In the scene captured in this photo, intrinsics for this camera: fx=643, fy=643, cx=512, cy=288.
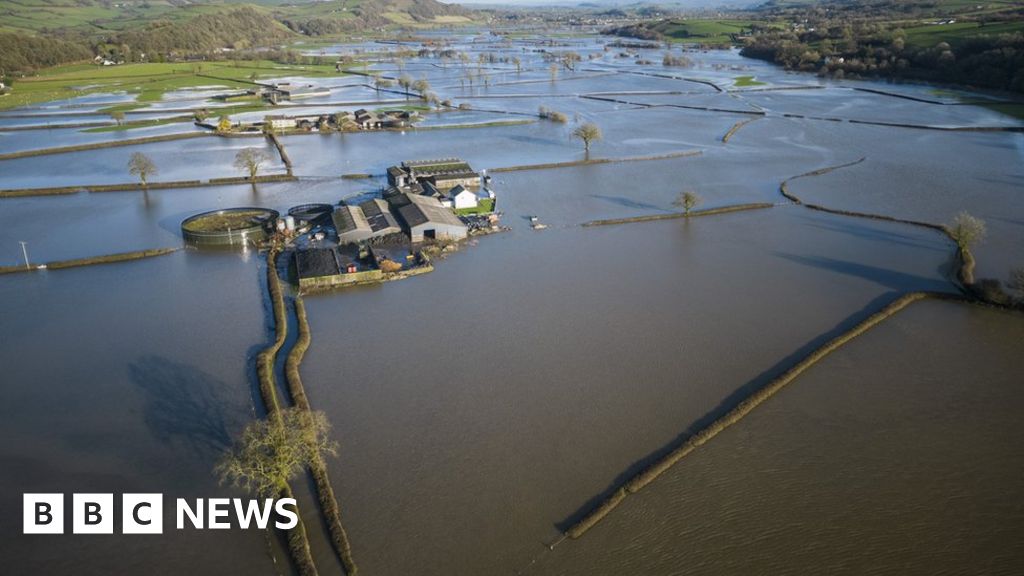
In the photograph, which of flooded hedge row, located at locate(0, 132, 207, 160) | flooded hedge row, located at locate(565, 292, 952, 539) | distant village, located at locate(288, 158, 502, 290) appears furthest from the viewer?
Answer: flooded hedge row, located at locate(0, 132, 207, 160)

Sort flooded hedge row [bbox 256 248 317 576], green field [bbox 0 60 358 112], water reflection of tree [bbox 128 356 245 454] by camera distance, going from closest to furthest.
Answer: flooded hedge row [bbox 256 248 317 576] < water reflection of tree [bbox 128 356 245 454] < green field [bbox 0 60 358 112]

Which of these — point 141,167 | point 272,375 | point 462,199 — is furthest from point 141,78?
point 272,375

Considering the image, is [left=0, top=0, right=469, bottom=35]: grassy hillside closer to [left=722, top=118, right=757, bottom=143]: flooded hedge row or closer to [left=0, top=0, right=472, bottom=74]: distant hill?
[left=0, top=0, right=472, bottom=74]: distant hill

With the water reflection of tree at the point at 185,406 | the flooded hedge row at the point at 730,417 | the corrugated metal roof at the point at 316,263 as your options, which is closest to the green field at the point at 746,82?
the flooded hedge row at the point at 730,417

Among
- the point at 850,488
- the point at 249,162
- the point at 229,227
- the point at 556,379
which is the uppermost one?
the point at 249,162

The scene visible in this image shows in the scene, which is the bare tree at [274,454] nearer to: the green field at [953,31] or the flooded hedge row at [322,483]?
the flooded hedge row at [322,483]

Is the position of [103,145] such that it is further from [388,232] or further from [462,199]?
[388,232]

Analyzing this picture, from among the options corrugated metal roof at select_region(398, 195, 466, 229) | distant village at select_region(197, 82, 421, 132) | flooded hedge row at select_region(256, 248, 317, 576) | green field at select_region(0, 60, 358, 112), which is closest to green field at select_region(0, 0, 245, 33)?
green field at select_region(0, 60, 358, 112)
